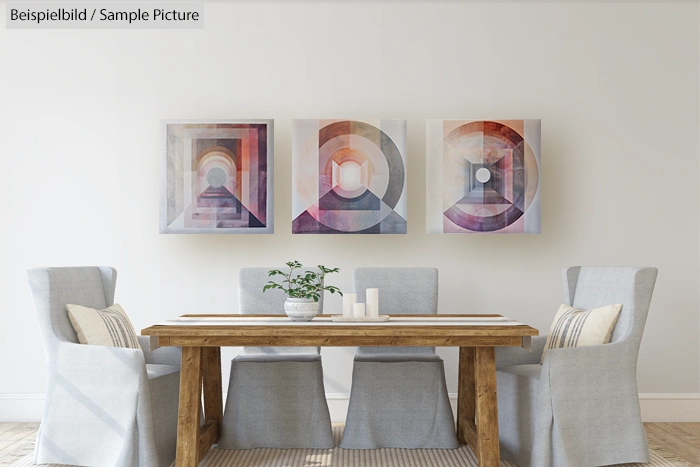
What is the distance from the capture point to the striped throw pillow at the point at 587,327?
3.09m

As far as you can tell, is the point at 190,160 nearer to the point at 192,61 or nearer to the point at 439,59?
the point at 192,61

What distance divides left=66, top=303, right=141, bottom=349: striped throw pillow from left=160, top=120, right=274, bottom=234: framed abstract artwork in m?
0.89

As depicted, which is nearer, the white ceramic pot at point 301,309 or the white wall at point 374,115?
the white ceramic pot at point 301,309

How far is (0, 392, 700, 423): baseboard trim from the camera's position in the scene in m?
4.16

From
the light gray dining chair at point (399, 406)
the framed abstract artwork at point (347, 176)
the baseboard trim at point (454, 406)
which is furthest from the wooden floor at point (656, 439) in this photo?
the framed abstract artwork at point (347, 176)

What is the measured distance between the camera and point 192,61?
4.26 meters

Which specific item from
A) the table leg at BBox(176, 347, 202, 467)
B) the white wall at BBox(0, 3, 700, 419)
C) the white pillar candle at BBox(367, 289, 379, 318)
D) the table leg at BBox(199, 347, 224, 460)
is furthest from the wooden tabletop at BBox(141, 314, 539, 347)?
the white wall at BBox(0, 3, 700, 419)

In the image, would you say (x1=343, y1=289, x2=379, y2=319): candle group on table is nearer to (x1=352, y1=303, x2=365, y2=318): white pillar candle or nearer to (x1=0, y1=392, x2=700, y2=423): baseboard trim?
(x1=352, y1=303, x2=365, y2=318): white pillar candle

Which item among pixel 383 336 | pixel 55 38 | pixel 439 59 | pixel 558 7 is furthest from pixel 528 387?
pixel 55 38

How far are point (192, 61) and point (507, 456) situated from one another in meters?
2.94

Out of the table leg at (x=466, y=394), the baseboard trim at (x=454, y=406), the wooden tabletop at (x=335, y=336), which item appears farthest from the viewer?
the baseboard trim at (x=454, y=406)

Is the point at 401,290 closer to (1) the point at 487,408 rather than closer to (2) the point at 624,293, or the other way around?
(1) the point at 487,408

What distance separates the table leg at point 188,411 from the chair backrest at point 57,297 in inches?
24.9

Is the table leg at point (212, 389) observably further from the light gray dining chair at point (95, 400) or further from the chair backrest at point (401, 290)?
the chair backrest at point (401, 290)
